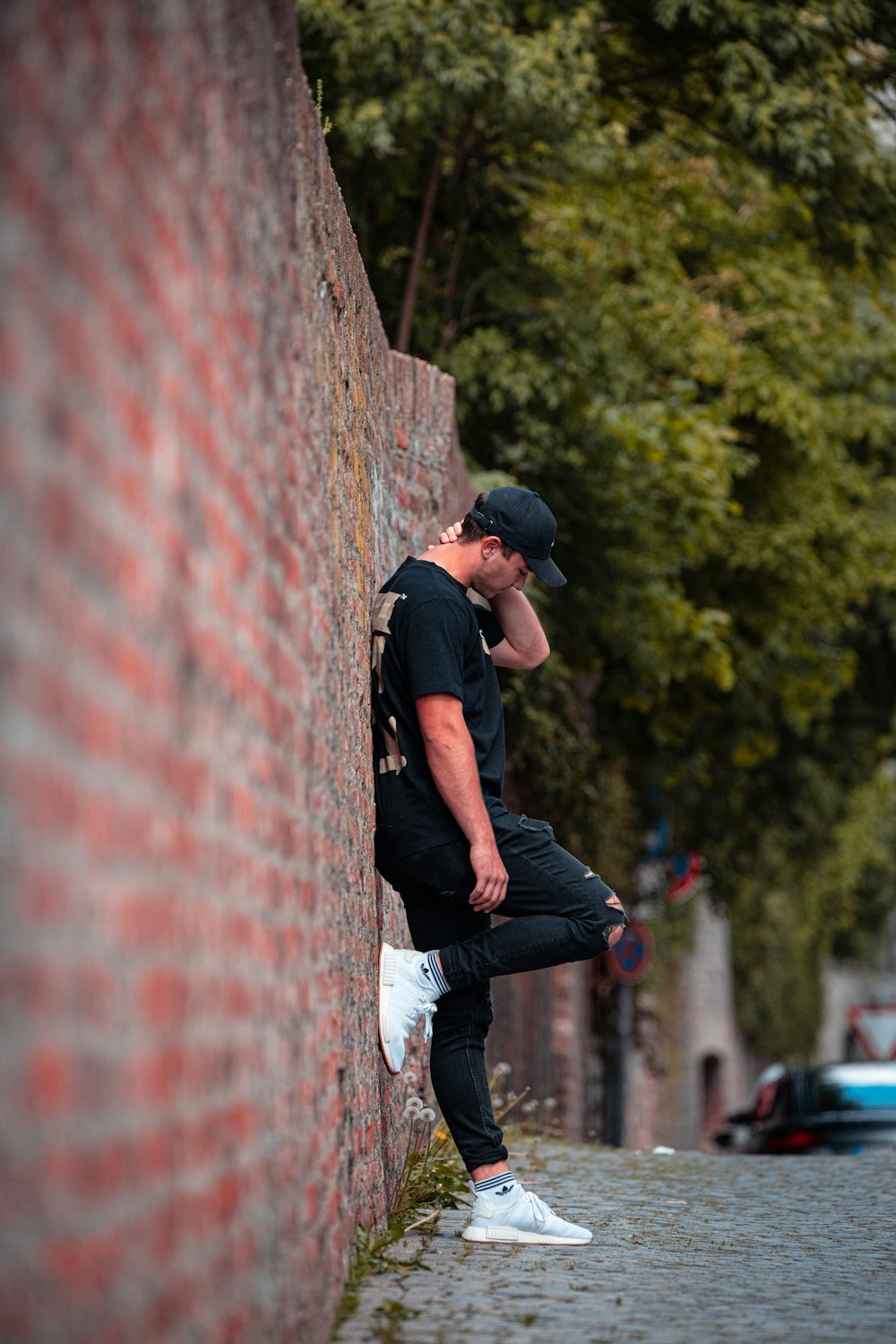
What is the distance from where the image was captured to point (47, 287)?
198 cm

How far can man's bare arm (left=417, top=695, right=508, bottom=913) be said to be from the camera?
4500mm

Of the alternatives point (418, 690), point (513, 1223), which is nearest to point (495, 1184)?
point (513, 1223)

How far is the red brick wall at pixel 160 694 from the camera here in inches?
74.5

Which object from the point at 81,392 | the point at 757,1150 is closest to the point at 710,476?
the point at 757,1150

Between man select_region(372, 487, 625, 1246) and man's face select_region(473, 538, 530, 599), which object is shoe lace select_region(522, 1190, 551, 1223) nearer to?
man select_region(372, 487, 625, 1246)

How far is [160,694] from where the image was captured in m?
2.29

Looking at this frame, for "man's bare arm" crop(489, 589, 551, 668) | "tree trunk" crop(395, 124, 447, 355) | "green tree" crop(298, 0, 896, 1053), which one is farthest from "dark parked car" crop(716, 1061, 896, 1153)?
"man's bare arm" crop(489, 589, 551, 668)

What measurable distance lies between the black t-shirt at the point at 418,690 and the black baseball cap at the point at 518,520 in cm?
19

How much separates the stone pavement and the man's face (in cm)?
179

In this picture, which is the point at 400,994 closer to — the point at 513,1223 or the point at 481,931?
the point at 481,931

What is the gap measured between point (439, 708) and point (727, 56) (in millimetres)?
7041

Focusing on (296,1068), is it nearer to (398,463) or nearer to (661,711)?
(398,463)

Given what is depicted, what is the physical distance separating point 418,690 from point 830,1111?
7.62 meters

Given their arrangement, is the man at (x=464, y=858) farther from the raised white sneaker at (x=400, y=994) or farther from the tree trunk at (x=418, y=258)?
the tree trunk at (x=418, y=258)
